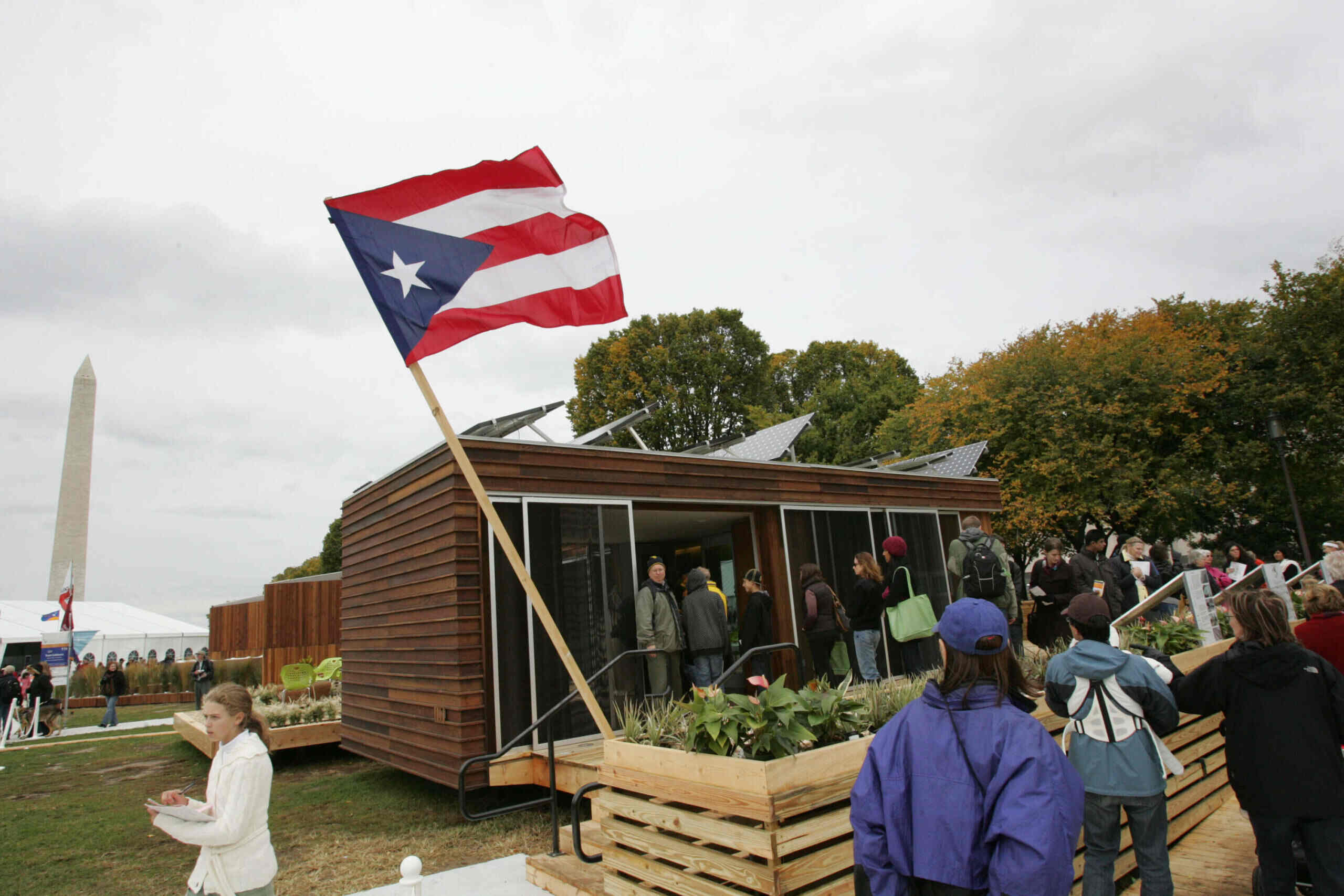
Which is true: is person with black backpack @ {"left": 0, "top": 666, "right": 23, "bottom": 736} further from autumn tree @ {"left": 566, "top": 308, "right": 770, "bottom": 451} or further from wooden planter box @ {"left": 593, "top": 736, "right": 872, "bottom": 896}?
wooden planter box @ {"left": 593, "top": 736, "right": 872, "bottom": 896}

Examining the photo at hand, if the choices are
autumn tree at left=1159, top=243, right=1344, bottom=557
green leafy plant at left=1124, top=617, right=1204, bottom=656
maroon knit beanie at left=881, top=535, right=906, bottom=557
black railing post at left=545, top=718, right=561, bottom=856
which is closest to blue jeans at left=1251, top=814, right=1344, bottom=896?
green leafy plant at left=1124, top=617, right=1204, bottom=656

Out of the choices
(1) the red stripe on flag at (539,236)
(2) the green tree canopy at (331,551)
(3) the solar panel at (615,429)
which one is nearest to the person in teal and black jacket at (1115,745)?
(1) the red stripe on flag at (539,236)

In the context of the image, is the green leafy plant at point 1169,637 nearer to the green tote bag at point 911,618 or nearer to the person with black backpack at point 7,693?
the green tote bag at point 911,618

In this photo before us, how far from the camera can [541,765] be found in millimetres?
6426

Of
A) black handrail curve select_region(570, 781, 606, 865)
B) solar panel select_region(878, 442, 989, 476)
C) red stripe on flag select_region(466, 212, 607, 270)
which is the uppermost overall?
red stripe on flag select_region(466, 212, 607, 270)

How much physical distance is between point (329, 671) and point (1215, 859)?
12495mm

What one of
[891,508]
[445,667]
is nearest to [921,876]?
[445,667]

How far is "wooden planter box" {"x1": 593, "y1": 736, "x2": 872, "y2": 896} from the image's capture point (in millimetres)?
3199

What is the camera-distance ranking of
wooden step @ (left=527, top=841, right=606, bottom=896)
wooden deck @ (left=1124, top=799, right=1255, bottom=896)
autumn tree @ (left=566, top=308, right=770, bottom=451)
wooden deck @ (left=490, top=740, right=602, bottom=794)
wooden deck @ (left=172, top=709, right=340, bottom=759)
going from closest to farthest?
wooden deck @ (left=1124, top=799, right=1255, bottom=896) < wooden step @ (left=527, top=841, right=606, bottom=896) < wooden deck @ (left=490, top=740, right=602, bottom=794) < wooden deck @ (left=172, top=709, right=340, bottom=759) < autumn tree @ (left=566, top=308, right=770, bottom=451)

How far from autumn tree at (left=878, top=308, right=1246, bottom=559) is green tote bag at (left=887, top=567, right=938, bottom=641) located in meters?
14.7

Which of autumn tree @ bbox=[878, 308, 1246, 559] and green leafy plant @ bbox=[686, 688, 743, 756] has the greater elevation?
autumn tree @ bbox=[878, 308, 1246, 559]

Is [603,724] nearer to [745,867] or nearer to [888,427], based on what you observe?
[745,867]

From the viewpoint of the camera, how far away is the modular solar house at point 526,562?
662 centimetres

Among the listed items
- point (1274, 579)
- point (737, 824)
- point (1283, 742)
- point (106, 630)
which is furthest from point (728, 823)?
point (106, 630)
